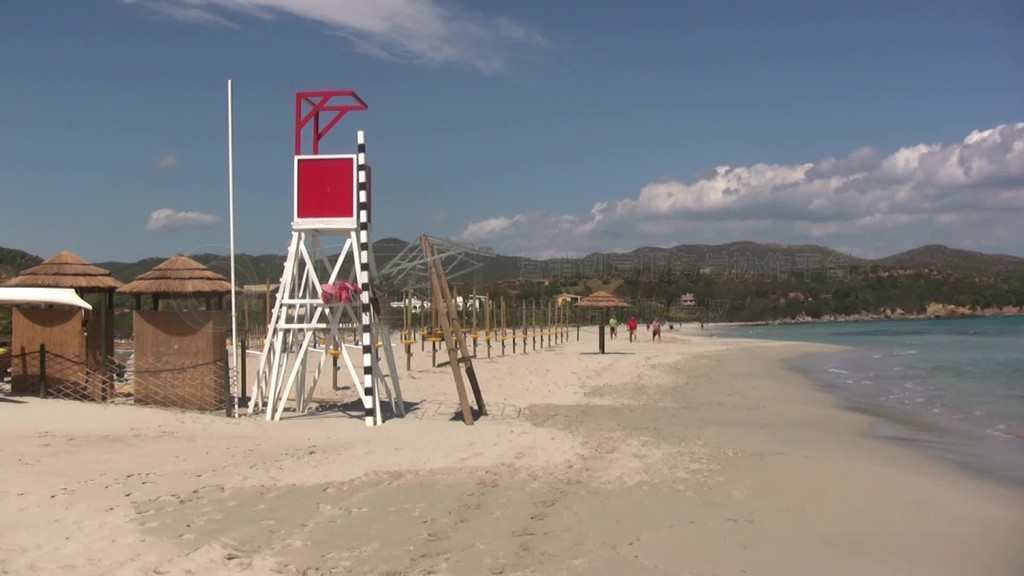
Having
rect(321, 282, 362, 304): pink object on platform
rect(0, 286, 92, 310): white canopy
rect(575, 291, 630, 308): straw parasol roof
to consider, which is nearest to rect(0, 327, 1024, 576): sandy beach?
rect(0, 286, 92, 310): white canopy

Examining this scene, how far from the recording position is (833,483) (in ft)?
25.6

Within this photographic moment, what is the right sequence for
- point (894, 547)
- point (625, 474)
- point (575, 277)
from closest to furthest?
1. point (894, 547)
2. point (625, 474)
3. point (575, 277)

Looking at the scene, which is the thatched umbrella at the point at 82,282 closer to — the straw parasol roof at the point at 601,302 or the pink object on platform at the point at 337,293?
the pink object on platform at the point at 337,293

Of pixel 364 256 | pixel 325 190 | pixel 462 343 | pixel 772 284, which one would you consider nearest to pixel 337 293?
pixel 364 256

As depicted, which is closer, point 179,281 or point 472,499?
point 472,499

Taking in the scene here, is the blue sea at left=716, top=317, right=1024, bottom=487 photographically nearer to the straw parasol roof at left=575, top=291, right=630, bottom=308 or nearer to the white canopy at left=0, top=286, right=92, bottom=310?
the straw parasol roof at left=575, top=291, right=630, bottom=308

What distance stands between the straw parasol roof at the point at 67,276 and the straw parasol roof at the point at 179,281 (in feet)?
1.99

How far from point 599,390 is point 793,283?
107 metres

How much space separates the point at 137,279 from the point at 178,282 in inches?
28.9

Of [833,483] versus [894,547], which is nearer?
[894,547]

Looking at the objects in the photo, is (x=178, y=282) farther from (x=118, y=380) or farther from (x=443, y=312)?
(x=443, y=312)

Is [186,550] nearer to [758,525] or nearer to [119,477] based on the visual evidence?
[119,477]

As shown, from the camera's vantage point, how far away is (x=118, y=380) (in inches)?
466

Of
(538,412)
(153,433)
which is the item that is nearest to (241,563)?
(153,433)
